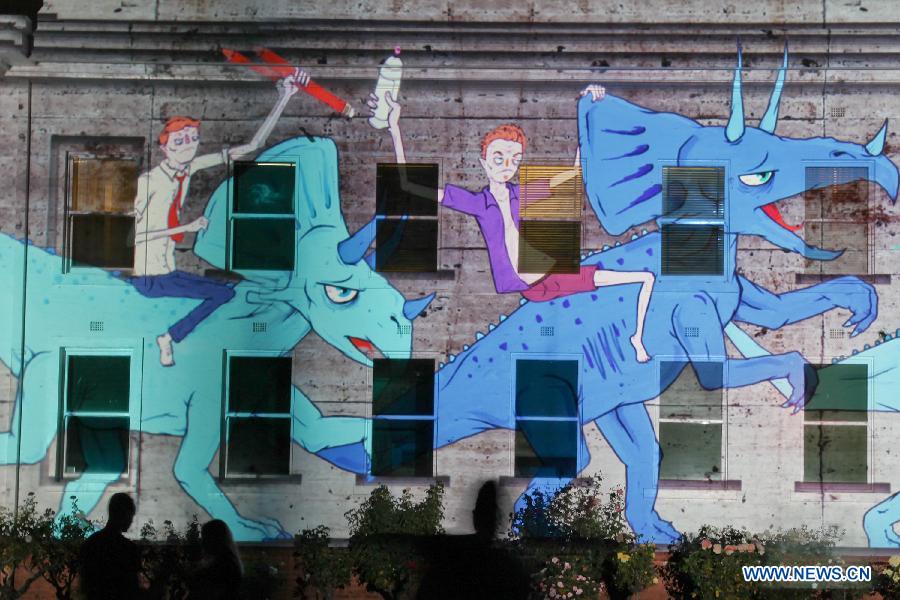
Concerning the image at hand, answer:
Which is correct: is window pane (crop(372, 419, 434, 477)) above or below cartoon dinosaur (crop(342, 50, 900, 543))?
below

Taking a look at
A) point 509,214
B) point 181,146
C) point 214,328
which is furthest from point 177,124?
point 509,214

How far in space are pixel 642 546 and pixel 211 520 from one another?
11.2 feet

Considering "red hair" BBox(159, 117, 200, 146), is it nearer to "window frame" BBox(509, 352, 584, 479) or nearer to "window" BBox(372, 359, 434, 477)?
"window" BBox(372, 359, 434, 477)

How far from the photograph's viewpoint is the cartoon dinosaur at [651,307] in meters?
7.70

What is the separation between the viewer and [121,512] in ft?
25.1

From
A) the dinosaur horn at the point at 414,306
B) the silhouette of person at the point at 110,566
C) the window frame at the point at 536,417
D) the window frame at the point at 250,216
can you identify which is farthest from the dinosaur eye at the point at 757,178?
the silhouette of person at the point at 110,566

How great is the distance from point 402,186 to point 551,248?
1.30m

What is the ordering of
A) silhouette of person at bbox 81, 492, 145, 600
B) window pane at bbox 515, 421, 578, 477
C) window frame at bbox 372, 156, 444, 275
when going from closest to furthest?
silhouette of person at bbox 81, 492, 145, 600 → window pane at bbox 515, 421, 578, 477 → window frame at bbox 372, 156, 444, 275

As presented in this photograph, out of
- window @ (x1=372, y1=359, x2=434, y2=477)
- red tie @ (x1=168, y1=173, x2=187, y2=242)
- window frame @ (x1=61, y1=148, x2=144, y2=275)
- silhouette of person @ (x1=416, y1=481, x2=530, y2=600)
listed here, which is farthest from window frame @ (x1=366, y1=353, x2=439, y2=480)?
window frame @ (x1=61, y1=148, x2=144, y2=275)

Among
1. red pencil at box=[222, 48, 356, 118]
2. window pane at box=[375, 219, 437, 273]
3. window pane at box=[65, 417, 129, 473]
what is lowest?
window pane at box=[65, 417, 129, 473]

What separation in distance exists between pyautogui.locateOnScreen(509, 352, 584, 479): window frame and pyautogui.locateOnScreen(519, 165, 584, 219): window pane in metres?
1.12

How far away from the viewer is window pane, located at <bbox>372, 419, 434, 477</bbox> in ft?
25.2

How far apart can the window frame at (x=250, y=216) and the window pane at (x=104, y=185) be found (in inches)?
31.5

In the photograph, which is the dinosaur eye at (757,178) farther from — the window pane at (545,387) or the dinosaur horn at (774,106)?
the window pane at (545,387)
